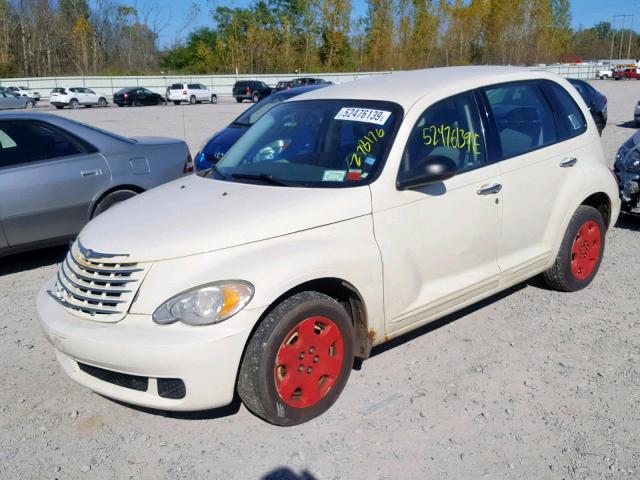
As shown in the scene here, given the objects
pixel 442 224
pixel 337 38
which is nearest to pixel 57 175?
pixel 442 224

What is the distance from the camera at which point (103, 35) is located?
3115 inches

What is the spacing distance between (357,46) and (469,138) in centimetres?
7495

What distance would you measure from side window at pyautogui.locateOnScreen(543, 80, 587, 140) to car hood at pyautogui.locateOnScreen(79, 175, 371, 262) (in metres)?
2.10

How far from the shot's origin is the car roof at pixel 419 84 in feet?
13.1

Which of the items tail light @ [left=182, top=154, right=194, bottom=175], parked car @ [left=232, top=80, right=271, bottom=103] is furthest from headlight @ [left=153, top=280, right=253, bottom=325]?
parked car @ [left=232, top=80, right=271, bottom=103]

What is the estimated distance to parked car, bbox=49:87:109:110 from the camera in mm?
41844

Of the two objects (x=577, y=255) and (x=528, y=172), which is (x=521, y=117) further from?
(x=577, y=255)

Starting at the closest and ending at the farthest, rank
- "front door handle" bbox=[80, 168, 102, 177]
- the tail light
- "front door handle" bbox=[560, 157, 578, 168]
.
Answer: "front door handle" bbox=[560, 157, 578, 168] < "front door handle" bbox=[80, 168, 102, 177] < the tail light

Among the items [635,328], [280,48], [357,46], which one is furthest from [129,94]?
[635,328]

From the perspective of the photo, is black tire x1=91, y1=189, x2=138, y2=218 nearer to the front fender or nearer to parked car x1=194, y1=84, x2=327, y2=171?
parked car x1=194, y1=84, x2=327, y2=171

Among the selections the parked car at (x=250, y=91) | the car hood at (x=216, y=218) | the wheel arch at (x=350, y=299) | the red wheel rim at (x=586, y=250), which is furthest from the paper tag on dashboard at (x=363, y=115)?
the parked car at (x=250, y=91)

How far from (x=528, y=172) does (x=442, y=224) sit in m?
0.96

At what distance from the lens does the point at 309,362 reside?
3.36 meters

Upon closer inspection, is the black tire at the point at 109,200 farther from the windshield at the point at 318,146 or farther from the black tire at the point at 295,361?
the black tire at the point at 295,361
